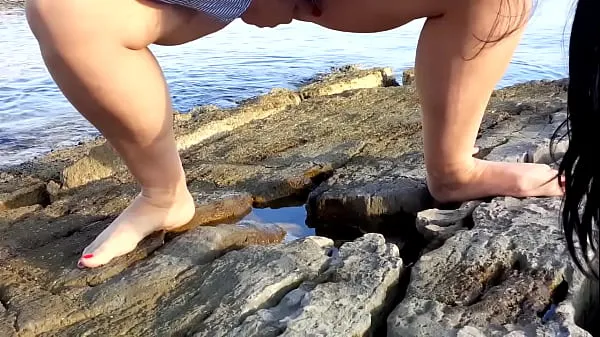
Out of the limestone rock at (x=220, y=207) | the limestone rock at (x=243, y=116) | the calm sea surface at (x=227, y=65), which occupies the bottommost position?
the calm sea surface at (x=227, y=65)

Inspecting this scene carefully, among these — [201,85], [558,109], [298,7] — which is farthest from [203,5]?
[201,85]

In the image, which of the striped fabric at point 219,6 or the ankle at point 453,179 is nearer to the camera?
the striped fabric at point 219,6

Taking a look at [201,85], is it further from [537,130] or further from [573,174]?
[573,174]

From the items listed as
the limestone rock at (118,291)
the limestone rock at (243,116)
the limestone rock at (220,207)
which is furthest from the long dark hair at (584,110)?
the limestone rock at (243,116)

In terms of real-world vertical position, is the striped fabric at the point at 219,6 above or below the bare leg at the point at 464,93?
above

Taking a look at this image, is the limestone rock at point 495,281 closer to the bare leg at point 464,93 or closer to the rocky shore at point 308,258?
the rocky shore at point 308,258

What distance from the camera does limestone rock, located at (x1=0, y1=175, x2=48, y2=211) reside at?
2846 millimetres

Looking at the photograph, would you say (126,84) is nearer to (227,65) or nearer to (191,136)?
(191,136)

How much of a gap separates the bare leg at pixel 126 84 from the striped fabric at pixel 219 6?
6cm

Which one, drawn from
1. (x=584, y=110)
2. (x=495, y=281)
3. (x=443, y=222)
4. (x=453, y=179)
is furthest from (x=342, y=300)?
(x=584, y=110)

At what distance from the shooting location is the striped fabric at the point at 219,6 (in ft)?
6.27

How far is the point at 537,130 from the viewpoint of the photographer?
305 cm

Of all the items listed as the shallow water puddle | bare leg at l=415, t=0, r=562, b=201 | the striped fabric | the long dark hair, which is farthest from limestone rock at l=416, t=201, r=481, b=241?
the long dark hair

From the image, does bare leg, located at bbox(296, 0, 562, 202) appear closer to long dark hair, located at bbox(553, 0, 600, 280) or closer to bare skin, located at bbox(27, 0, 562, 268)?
bare skin, located at bbox(27, 0, 562, 268)
